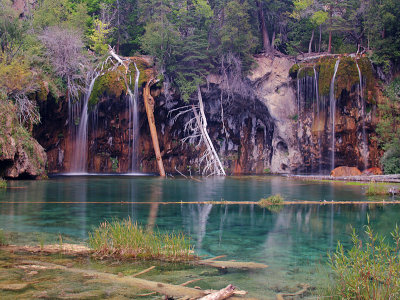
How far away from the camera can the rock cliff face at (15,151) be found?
62.6ft

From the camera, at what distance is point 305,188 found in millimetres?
18984

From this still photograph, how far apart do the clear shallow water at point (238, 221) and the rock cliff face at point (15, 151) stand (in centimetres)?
332

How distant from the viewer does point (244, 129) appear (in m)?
34.4

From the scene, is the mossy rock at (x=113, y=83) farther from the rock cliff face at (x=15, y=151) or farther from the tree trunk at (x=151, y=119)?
the rock cliff face at (x=15, y=151)

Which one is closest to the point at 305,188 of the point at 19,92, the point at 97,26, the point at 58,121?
the point at 19,92

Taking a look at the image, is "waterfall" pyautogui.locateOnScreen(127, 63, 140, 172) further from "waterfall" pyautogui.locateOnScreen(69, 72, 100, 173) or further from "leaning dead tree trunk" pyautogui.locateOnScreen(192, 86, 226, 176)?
"leaning dead tree trunk" pyautogui.locateOnScreen(192, 86, 226, 176)

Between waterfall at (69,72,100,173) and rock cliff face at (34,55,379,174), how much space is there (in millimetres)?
494

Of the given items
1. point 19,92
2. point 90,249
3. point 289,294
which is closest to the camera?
point 289,294

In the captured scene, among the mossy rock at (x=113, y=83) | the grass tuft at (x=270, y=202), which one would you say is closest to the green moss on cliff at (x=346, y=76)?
the mossy rock at (x=113, y=83)

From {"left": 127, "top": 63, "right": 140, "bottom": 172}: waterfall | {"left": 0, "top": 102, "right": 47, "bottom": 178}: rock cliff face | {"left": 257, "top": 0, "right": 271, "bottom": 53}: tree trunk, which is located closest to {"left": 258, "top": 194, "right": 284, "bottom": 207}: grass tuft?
{"left": 0, "top": 102, "right": 47, "bottom": 178}: rock cliff face

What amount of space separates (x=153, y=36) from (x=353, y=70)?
1382cm

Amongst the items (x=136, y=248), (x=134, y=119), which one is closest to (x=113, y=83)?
(x=134, y=119)

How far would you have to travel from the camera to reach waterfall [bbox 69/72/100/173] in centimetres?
2817

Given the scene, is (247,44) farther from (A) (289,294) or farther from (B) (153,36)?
(A) (289,294)
